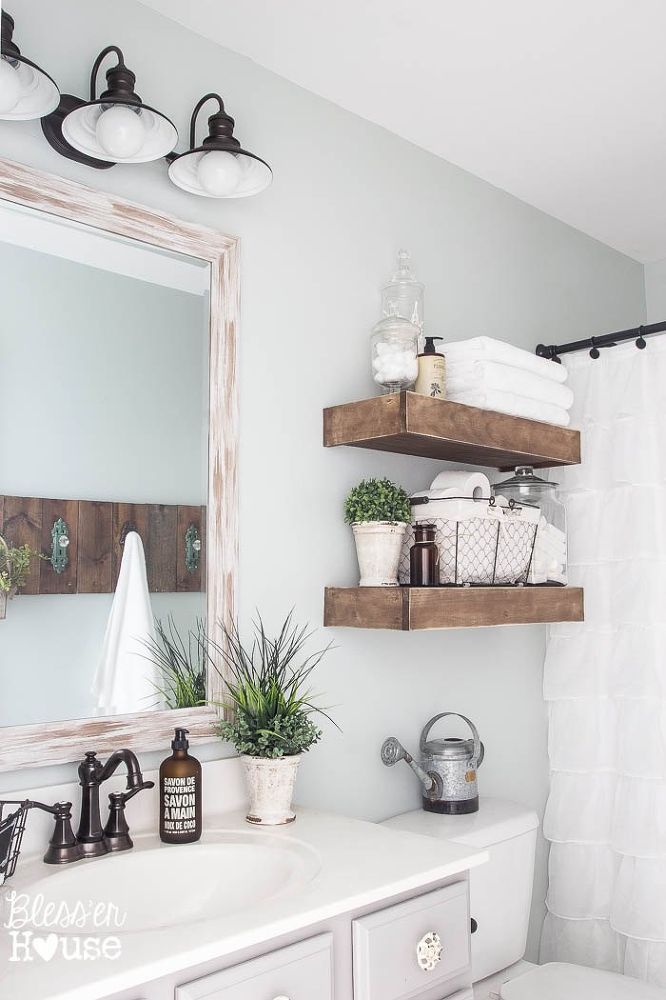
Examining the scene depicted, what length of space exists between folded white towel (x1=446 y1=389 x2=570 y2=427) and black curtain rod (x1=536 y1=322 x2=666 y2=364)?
0.29 m

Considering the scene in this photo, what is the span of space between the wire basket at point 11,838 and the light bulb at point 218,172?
115cm

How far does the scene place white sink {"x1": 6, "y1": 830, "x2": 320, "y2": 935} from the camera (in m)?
1.32

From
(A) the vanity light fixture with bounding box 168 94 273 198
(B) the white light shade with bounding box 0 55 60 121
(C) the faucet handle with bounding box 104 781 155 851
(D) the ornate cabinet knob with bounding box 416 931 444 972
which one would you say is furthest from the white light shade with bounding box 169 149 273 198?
(D) the ornate cabinet knob with bounding box 416 931 444 972

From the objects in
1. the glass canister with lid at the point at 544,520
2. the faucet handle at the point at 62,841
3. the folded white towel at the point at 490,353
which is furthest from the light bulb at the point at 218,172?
the faucet handle at the point at 62,841

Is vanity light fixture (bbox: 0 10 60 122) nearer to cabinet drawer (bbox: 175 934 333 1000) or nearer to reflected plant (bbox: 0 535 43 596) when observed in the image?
reflected plant (bbox: 0 535 43 596)

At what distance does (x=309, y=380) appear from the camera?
2.00m

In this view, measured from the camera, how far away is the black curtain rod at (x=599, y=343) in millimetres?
2377

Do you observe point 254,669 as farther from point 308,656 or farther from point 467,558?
point 467,558

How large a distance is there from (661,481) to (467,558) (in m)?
0.68

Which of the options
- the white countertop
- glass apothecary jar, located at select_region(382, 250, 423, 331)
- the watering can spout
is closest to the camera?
the white countertop

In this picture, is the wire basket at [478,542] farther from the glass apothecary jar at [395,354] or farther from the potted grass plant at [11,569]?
the potted grass plant at [11,569]

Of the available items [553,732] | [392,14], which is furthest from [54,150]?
[553,732]

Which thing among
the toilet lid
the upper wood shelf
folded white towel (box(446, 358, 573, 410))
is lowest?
the toilet lid

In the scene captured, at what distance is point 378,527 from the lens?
6.29 ft
